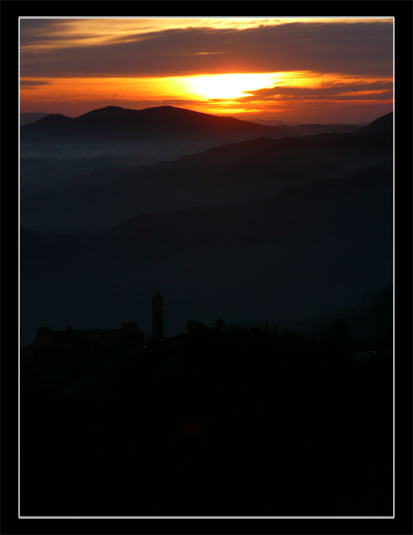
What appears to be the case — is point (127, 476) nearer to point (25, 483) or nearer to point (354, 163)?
point (25, 483)

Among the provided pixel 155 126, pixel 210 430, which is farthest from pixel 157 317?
pixel 210 430

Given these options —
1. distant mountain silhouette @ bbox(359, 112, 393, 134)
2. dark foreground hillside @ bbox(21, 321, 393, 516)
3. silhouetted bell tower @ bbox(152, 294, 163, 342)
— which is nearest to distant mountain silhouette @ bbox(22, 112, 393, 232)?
distant mountain silhouette @ bbox(359, 112, 393, 134)

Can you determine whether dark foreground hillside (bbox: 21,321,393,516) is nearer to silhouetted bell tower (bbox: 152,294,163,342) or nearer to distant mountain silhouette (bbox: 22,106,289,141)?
silhouetted bell tower (bbox: 152,294,163,342)

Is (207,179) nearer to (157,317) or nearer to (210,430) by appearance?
(157,317)

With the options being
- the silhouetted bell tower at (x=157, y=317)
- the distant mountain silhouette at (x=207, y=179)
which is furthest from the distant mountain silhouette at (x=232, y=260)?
the distant mountain silhouette at (x=207, y=179)

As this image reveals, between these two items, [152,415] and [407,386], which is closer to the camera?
[407,386]

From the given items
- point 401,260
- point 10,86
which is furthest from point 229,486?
point 10,86

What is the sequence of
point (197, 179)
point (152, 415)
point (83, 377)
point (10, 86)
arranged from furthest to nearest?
point (197, 179), point (83, 377), point (152, 415), point (10, 86)
